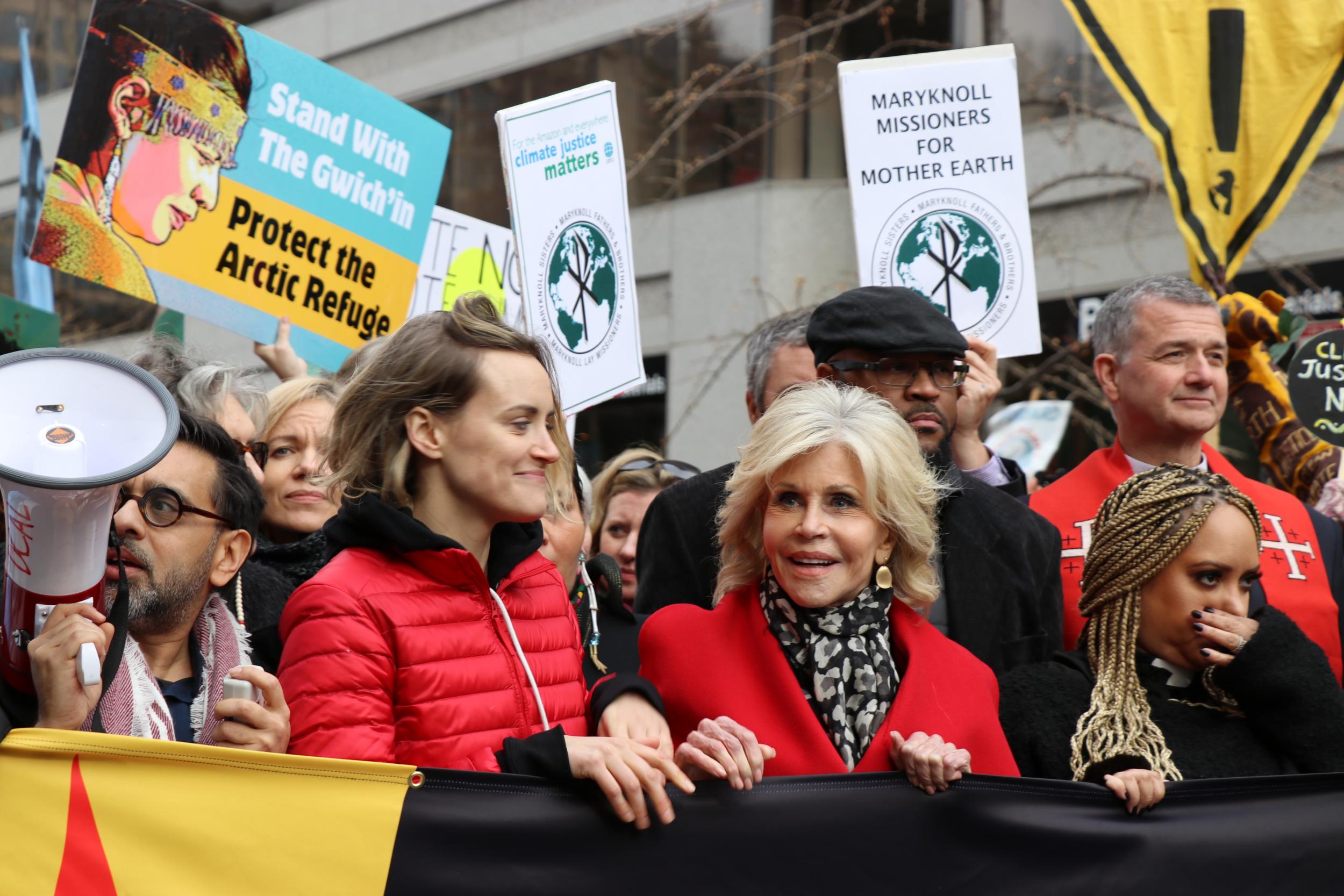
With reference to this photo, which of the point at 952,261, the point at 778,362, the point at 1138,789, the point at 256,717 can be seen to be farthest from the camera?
the point at 952,261

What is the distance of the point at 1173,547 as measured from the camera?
119 inches

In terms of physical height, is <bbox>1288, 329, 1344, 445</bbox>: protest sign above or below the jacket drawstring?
above

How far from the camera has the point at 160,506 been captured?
2787mm

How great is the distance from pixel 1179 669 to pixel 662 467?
2.42 m

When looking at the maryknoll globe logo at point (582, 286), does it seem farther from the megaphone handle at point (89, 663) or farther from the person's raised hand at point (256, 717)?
the megaphone handle at point (89, 663)

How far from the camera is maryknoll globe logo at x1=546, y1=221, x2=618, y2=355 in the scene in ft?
15.1

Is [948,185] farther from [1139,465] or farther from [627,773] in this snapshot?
[627,773]

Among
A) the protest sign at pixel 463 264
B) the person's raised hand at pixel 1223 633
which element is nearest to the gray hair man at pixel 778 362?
the person's raised hand at pixel 1223 633

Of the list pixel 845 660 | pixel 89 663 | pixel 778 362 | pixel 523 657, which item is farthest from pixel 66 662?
pixel 778 362

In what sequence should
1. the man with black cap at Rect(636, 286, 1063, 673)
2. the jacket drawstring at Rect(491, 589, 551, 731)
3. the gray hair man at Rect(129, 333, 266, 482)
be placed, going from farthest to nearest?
the gray hair man at Rect(129, 333, 266, 482)
the man with black cap at Rect(636, 286, 1063, 673)
the jacket drawstring at Rect(491, 589, 551, 731)

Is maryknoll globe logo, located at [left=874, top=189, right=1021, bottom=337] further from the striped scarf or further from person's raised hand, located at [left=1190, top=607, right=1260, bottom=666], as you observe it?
the striped scarf

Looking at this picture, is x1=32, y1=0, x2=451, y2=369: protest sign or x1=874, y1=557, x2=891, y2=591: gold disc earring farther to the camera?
x1=32, y1=0, x2=451, y2=369: protest sign

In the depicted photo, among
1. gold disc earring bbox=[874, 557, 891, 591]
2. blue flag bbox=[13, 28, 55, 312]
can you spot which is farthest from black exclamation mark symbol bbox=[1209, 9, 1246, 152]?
blue flag bbox=[13, 28, 55, 312]

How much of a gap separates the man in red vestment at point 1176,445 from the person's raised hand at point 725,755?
1608 mm
